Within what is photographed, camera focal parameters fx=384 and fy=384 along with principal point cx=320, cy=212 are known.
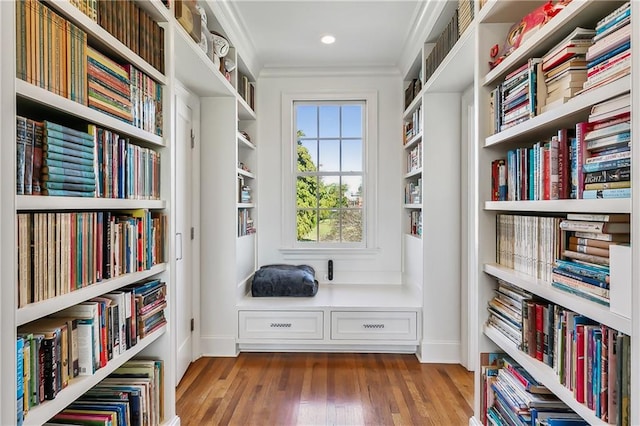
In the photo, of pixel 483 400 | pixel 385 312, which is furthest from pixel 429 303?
pixel 483 400

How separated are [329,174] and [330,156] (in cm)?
19

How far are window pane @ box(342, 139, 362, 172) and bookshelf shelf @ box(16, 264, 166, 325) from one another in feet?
8.77

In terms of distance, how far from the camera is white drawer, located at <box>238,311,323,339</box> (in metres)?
3.23

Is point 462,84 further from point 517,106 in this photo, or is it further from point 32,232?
point 32,232

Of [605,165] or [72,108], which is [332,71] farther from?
[605,165]

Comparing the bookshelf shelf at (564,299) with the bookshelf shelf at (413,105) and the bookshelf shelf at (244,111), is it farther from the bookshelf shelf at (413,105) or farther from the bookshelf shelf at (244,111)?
the bookshelf shelf at (244,111)

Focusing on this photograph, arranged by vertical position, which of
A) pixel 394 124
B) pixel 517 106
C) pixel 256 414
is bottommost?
pixel 256 414

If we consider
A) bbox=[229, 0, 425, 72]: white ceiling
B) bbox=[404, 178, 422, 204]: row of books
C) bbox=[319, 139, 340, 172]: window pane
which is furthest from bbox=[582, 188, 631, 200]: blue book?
bbox=[319, 139, 340, 172]: window pane

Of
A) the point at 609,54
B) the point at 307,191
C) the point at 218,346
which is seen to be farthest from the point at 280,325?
the point at 609,54

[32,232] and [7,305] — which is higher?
[32,232]

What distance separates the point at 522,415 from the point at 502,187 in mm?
986

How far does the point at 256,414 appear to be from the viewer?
2.31 meters

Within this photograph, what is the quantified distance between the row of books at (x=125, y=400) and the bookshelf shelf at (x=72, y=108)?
1092mm

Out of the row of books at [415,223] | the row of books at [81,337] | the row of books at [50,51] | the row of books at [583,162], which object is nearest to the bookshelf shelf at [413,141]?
the row of books at [415,223]
